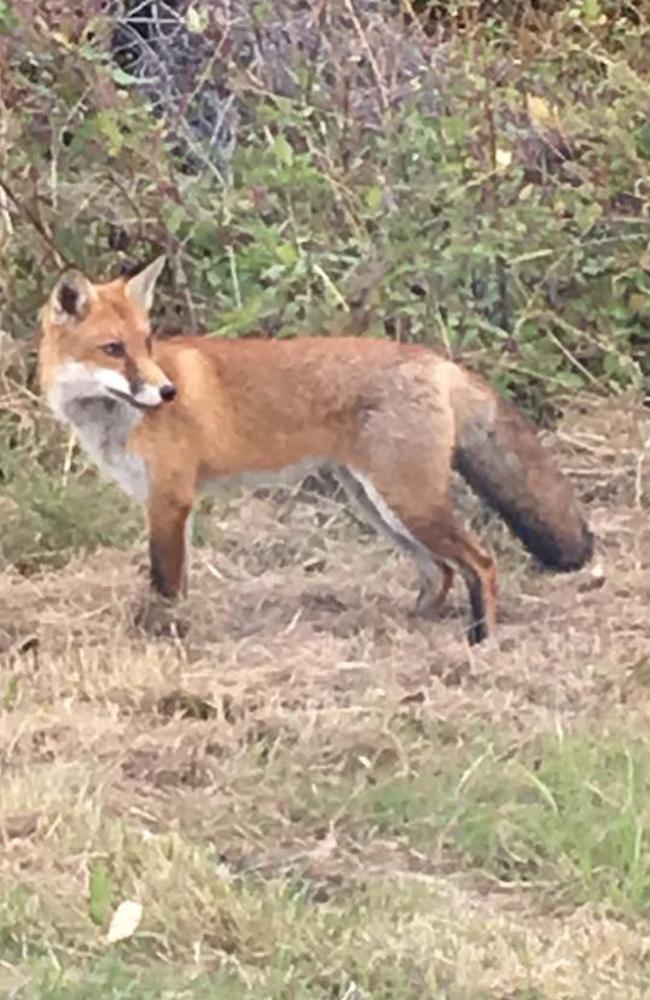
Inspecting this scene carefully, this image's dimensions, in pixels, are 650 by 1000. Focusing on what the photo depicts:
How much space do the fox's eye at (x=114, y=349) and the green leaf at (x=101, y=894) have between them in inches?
87.0

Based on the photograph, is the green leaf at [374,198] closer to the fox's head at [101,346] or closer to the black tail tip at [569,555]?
the fox's head at [101,346]

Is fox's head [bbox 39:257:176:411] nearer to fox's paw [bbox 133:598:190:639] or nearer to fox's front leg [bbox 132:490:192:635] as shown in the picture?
fox's front leg [bbox 132:490:192:635]

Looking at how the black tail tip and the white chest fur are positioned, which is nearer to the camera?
the white chest fur

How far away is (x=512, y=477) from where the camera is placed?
611cm

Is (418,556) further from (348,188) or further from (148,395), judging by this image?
(348,188)

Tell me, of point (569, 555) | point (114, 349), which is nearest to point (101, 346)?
point (114, 349)

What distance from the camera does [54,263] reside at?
797 centimetres

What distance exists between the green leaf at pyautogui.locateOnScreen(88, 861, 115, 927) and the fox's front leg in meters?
1.93

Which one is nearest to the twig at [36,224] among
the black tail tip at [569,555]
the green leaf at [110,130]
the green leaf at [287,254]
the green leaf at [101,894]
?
the green leaf at [110,130]

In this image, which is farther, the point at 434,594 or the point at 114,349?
the point at 434,594

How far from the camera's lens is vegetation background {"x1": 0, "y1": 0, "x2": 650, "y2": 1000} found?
3.89 meters

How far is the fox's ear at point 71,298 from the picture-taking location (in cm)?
604

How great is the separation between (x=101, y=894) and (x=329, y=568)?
2.80 metres

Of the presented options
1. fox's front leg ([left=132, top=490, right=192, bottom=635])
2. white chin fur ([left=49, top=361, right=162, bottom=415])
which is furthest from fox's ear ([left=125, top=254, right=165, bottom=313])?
fox's front leg ([left=132, top=490, right=192, bottom=635])
